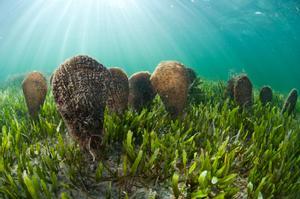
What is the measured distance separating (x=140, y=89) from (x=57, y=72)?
2.01m

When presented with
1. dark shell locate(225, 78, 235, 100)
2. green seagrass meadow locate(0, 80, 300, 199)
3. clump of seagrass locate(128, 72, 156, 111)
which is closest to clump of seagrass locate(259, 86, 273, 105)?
dark shell locate(225, 78, 235, 100)

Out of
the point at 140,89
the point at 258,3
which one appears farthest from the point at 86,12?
the point at 140,89

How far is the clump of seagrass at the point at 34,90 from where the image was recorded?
434cm

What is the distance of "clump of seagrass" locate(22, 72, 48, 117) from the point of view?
4344 mm

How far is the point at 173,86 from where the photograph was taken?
438 cm

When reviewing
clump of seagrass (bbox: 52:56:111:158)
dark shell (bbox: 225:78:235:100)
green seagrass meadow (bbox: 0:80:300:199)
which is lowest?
green seagrass meadow (bbox: 0:80:300:199)

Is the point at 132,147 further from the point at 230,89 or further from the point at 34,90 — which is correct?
the point at 230,89

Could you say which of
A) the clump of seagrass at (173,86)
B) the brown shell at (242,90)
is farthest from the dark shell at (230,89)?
the clump of seagrass at (173,86)

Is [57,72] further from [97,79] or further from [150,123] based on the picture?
[150,123]

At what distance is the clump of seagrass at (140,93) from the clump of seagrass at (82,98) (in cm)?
175

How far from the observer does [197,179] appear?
2711 millimetres

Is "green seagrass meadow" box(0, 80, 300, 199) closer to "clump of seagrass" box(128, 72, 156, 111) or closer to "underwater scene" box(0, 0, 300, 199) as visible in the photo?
"underwater scene" box(0, 0, 300, 199)

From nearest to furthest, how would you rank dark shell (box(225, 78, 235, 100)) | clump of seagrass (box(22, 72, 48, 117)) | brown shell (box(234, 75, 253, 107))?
clump of seagrass (box(22, 72, 48, 117))
brown shell (box(234, 75, 253, 107))
dark shell (box(225, 78, 235, 100))

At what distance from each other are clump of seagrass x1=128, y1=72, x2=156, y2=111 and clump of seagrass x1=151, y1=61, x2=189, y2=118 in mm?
373
